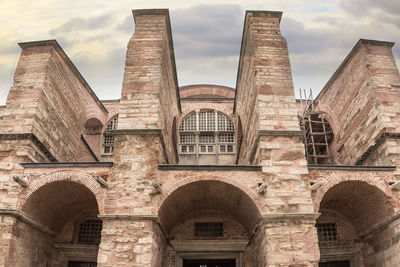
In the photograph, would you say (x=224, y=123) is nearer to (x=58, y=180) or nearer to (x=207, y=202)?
(x=207, y=202)

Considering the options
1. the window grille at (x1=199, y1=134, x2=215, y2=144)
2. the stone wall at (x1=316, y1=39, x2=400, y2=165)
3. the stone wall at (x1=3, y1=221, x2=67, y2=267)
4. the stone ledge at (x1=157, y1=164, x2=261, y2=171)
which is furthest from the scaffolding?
the stone wall at (x1=3, y1=221, x2=67, y2=267)

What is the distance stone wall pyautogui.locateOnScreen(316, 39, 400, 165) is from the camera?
33.4 ft

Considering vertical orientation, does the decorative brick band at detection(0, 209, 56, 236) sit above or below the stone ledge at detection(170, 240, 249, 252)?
above

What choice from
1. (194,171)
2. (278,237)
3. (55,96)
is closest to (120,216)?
(194,171)

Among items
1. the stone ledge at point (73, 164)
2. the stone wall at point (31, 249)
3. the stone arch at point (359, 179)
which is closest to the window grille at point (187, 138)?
the stone ledge at point (73, 164)

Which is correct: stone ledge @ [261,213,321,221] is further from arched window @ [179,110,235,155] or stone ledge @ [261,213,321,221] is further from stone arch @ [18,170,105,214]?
arched window @ [179,110,235,155]

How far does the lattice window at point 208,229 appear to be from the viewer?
35.3ft

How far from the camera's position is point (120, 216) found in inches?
305

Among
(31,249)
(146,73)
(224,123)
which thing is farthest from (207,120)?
(31,249)

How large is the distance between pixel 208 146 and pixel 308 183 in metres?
7.17

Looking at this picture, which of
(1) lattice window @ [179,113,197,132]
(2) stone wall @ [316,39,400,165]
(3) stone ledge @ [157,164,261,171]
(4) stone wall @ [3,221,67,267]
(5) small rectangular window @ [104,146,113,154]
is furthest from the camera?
(5) small rectangular window @ [104,146,113,154]

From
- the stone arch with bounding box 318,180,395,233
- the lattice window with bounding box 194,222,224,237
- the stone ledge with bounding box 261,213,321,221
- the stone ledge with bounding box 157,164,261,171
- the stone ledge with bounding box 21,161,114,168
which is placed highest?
the stone ledge with bounding box 21,161,114,168

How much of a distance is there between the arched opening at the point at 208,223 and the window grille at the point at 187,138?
504 centimetres

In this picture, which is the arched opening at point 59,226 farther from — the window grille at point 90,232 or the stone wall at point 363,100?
the stone wall at point 363,100
